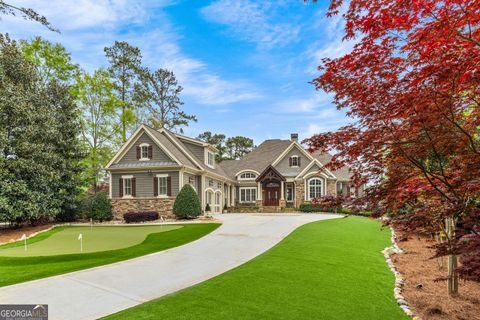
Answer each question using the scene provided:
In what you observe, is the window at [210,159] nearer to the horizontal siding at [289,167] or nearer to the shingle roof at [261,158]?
the shingle roof at [261,158]

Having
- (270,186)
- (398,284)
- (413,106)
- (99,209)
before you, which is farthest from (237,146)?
(413,106)

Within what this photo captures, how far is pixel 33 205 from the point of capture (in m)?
16.5

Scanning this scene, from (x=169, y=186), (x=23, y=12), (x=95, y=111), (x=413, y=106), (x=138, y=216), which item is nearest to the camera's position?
(x=413, y=106)

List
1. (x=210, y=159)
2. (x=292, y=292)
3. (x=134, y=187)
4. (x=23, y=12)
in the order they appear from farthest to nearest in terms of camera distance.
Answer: (x=210, y=159), (x=134, y=187), (x=292, y=292), (x=23, y=12)

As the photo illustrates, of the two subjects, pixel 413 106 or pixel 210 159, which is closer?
pixel 413 106

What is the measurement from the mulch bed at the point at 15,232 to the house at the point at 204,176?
4.61 meters

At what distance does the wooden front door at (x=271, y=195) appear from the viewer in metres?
29.3

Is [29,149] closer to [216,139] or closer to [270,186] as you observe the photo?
[270,186]

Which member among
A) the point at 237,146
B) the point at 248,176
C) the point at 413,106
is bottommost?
the point at 248,176

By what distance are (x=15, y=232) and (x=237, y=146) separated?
127ft

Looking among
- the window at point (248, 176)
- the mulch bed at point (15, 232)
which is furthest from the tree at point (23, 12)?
the window at point (248, 176)

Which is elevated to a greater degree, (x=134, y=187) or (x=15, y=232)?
(x=134, y=187)

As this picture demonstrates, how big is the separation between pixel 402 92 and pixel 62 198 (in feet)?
69.2

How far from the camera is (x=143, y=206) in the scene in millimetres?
20531
